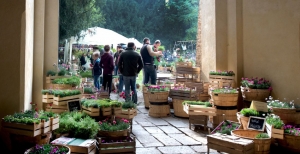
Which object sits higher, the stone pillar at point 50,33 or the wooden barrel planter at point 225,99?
the stone pillar at point 50,33

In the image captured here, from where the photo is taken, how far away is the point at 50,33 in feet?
26.3

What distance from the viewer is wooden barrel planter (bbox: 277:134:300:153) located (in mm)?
4977

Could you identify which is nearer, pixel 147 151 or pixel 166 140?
pixel 147 151

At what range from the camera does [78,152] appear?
14.0 feet

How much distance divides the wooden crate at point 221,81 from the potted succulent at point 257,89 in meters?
0.84

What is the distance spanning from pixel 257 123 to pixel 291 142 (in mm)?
633

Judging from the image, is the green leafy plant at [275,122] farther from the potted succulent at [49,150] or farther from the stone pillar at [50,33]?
the stone pillar at [50,33]

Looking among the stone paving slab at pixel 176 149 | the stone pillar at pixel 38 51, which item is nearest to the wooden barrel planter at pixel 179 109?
the stone paving slab at pixel 176 149

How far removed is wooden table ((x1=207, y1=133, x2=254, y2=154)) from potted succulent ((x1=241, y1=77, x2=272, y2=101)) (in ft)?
8.19

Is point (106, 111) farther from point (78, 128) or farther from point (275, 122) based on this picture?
point (275, 122)

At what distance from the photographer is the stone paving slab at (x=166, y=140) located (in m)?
5.71

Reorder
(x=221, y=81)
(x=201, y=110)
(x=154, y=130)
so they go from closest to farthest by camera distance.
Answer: (x=201, y=110) → (x=154, y=130) → (x=221, y=81)

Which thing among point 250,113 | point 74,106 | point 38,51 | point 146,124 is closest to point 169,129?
point 146,124

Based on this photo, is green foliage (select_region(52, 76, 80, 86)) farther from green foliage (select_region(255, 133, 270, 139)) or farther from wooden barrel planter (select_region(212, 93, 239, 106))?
green foliage (select_region(255, 133, 270, 139))
